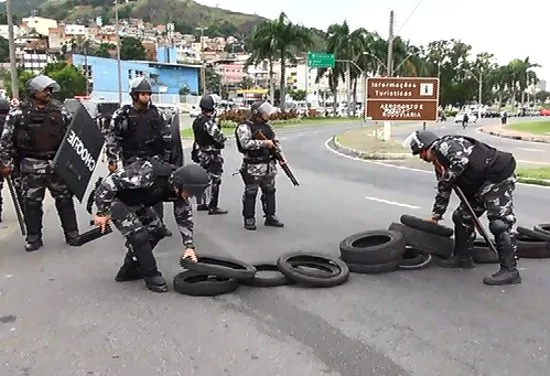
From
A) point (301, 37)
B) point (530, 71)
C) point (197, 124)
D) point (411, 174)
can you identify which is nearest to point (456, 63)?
point (530, 71)

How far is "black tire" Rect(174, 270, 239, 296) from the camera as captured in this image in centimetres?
539

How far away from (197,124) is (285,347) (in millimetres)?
5434

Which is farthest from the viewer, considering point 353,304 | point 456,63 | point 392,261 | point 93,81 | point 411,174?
point 456,63

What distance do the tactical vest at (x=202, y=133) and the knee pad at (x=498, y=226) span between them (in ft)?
15.0

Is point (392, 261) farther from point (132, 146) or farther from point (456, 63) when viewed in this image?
point (456, 63)

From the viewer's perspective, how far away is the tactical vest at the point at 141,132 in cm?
689

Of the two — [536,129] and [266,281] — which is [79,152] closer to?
[266,281]

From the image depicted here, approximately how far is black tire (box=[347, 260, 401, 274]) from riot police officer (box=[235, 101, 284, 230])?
93.8 inches

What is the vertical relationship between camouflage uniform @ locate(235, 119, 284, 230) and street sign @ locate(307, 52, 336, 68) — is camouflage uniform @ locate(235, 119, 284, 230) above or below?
below

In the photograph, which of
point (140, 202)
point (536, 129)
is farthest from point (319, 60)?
point (140, 202)

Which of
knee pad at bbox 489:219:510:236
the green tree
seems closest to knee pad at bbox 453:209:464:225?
knee pad at bbox 489:219:510:236

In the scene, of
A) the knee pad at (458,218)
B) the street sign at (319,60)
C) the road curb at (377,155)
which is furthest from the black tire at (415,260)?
the street sign at (319,60)

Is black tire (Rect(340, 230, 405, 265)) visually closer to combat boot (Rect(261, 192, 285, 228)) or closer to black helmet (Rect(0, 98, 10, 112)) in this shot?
combat boot (Rect(261, 192, 285, 228))

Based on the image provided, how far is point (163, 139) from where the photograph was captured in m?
7.00
